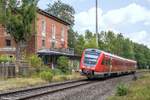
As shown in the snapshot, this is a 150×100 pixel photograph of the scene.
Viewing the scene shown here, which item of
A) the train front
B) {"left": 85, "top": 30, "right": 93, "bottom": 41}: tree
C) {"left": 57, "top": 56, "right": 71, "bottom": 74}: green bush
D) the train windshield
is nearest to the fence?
the train front

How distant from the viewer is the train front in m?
42.8

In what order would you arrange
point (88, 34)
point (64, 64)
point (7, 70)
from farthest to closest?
point (88, 34), point (64, 64), point (7, 70)

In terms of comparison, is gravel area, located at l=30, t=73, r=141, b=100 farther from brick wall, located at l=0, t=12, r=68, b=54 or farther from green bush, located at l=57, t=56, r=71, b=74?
brick wall, located at l=0, t=12, r=68, b=54

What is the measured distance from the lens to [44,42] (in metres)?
74.2

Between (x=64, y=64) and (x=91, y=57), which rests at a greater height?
(x=91, y=57)

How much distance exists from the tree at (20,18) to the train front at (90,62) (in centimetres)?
1763

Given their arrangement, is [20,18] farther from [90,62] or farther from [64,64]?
[90,62]

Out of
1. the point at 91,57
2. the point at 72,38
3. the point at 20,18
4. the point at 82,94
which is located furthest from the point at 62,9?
the point at 82,94

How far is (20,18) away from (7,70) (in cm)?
1849

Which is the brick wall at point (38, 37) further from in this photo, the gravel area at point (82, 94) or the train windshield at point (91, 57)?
the gravel area at point (82, 94)

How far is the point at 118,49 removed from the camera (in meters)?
127

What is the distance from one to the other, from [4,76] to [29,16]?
2021cm

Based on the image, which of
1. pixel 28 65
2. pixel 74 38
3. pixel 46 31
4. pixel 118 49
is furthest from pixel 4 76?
pixel 118 49

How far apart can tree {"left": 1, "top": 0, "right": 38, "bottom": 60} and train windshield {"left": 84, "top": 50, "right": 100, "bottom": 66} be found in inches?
691
